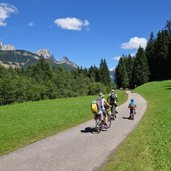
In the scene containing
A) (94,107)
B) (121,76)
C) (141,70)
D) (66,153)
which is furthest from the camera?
(121,76)

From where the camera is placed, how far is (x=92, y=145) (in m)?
14.8

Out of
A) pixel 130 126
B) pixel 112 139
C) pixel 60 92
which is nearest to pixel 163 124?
pixel 130 126

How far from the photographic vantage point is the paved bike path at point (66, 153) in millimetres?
11250

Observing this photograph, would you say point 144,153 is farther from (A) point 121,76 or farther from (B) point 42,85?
(A) point 121,76

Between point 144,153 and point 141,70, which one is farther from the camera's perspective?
point 141,70

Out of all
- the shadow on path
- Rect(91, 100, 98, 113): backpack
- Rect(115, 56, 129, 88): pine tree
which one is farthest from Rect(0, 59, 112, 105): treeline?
Rect(91, 100, 98, 113): backpack

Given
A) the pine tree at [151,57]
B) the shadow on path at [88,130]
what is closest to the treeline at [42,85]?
the pine tree at [151,57]

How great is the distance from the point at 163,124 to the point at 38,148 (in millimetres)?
10401

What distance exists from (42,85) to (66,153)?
229 ft

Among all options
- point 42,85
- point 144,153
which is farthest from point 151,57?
point 144,153

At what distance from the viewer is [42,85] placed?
3236 inches

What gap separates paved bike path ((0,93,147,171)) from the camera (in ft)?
36.9

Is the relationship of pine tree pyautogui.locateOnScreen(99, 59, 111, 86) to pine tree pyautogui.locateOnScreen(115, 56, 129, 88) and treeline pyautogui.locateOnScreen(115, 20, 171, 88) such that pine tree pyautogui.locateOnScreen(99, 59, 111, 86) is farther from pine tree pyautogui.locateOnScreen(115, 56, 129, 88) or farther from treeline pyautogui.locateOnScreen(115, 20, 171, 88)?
treeline pyautogui.locateOnScreen(115, 20, 171, 88)

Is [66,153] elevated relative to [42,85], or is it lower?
lower
